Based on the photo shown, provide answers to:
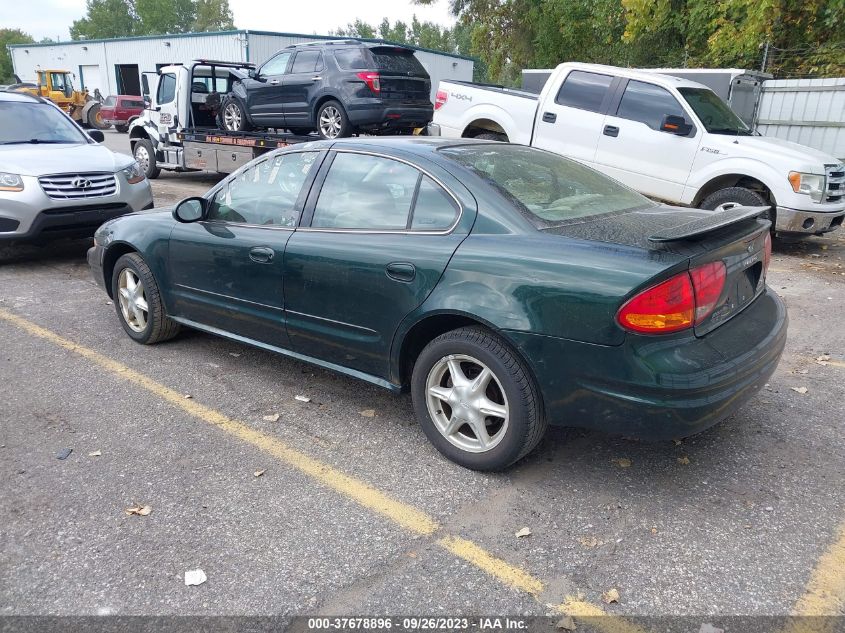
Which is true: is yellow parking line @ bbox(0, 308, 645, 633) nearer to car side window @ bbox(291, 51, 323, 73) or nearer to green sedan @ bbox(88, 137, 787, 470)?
green sedan @ bbox(88, 137, 787, 470)

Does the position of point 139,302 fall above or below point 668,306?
below

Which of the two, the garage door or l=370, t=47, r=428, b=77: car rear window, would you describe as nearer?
l=370, t=47, r=428, b=77: car rear window

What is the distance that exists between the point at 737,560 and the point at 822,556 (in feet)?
1.18

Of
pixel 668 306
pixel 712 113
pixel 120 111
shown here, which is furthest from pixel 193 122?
pixel 120 111

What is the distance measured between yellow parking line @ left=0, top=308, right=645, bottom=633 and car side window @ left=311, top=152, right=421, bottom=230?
1.26 meters

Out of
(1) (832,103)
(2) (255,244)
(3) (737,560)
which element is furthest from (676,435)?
(1) (832,103)

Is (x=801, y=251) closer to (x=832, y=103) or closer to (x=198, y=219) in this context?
(x=832, y=103)

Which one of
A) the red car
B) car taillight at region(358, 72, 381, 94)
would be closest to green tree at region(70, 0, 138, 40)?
the red car

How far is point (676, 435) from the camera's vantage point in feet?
9.49

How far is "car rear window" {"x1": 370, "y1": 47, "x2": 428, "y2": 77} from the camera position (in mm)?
10781

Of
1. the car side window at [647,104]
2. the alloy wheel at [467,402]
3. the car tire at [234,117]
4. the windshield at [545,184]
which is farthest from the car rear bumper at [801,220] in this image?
the car tire at [234,117]

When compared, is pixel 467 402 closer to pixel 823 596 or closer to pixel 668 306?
pixel 668 306

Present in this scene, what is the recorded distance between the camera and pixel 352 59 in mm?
10719

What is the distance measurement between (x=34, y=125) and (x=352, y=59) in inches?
187
